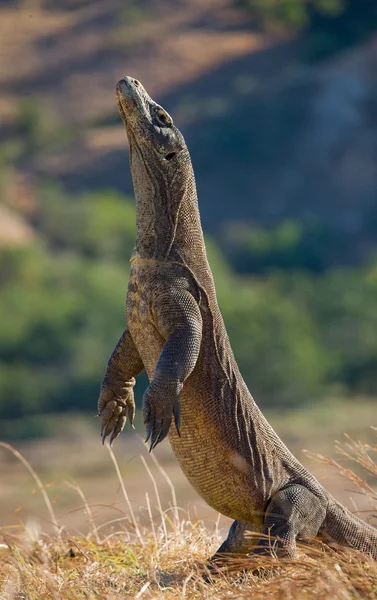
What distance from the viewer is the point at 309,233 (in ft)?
197

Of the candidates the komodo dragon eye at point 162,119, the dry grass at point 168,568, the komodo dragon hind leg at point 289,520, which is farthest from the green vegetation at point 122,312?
the komodo dragon eye at point 162,119

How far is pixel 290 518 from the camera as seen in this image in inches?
260

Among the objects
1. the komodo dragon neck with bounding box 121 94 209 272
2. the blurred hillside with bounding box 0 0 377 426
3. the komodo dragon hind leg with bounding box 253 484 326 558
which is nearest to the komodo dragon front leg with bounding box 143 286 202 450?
the komodo dragon neck with bounding box 121 94 209 272

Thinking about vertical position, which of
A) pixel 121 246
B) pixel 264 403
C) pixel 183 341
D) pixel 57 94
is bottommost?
pixel 183 341

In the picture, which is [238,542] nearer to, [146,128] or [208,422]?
[208,422]

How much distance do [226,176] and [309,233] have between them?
7477 mm

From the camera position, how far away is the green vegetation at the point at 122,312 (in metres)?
46.4

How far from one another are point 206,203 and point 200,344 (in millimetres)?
58414

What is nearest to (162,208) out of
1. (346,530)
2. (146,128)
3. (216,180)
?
(146,128)

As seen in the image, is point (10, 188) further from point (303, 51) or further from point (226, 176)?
point (303, 51)

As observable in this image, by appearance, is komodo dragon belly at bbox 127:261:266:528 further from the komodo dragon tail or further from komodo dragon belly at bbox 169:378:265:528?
the komodo dragon tail

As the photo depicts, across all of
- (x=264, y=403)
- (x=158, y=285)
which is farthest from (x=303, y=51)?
(x=158, y=285)

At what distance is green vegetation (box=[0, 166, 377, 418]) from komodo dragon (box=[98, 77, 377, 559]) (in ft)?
122

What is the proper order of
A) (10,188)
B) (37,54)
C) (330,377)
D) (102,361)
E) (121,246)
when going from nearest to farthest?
(102,361)
(330,377)
(121,246)
(10,188)
(37,54)
